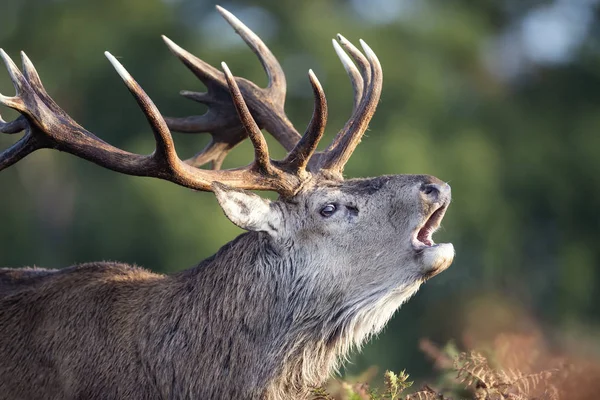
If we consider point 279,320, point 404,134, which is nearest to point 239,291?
point 279,320

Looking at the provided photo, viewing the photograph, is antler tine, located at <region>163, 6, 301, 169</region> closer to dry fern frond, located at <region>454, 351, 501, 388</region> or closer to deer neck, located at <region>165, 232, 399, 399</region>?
deer neck, located at <region>165, 232, 399, 399</region>

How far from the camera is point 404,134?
1052 inches

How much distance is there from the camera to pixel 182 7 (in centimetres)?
3117

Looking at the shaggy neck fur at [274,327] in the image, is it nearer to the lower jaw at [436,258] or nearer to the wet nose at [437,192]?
the lower jaw at [436,258]

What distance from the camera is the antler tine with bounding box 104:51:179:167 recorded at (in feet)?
18.6

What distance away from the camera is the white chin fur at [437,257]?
18.2 ft

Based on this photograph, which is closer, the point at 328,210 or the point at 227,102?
the point at 328,210

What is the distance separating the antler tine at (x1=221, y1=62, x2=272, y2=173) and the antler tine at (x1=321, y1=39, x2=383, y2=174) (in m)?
0.48

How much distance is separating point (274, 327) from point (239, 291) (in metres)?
0.27

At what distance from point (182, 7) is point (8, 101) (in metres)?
25.9

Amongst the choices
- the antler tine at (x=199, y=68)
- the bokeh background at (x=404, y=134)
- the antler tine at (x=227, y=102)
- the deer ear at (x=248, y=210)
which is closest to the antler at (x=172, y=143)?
the deer ear at (x=248, y=210)

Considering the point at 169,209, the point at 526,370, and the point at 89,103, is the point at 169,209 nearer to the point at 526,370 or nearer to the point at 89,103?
the point at 89,103

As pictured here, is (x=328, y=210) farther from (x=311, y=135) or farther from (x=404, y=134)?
(x=404, y=134)

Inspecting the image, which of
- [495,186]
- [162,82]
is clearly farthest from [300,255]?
[495,186]
